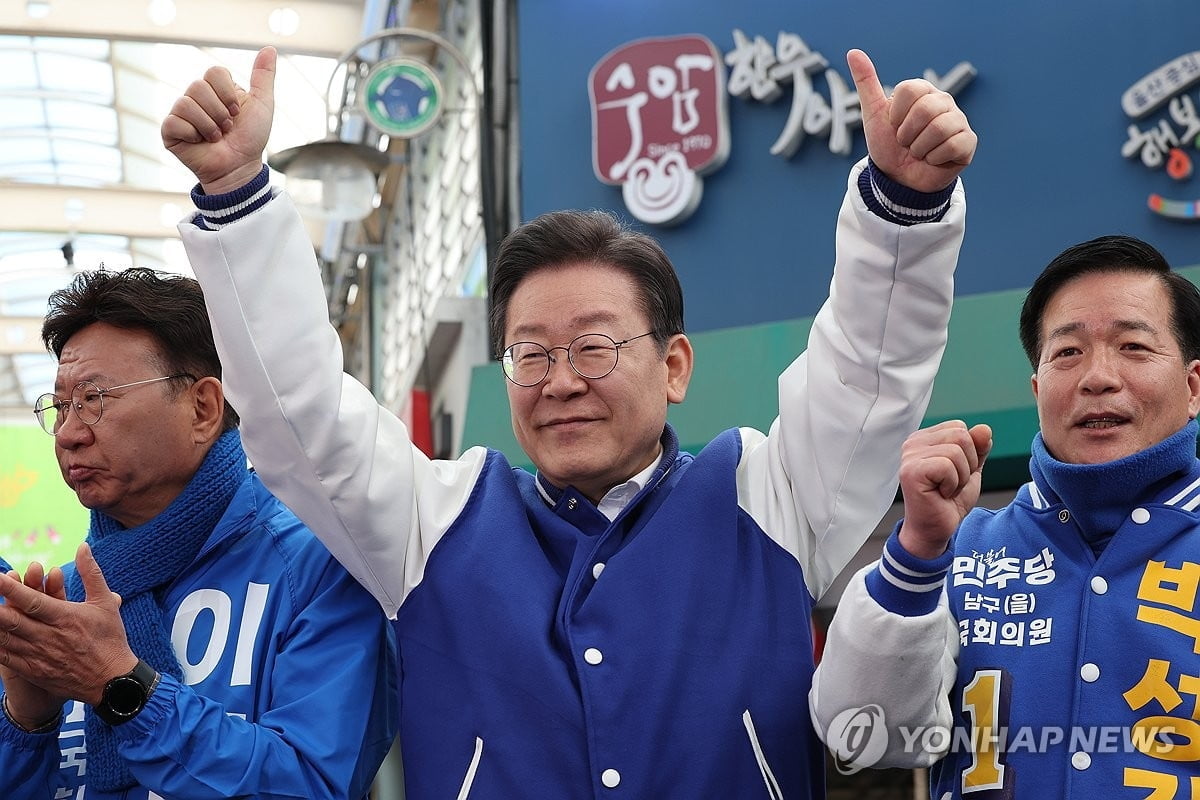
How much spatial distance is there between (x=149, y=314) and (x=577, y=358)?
85 centimetres

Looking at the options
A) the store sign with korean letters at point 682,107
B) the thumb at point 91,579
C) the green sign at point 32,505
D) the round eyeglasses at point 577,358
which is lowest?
the green sign at point 32,505

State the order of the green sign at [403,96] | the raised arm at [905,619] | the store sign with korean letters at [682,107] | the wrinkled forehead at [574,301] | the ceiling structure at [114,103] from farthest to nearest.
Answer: the ceiling structure at [114,103], the green sign at [403,96], the store sign with korean letters at [682,107], the wrinkled forehead at [574,301], the raised arm at [905,619]

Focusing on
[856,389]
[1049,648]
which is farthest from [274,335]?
[1049,648]

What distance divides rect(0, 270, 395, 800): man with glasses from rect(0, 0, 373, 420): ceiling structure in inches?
327

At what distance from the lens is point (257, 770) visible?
2.24 m

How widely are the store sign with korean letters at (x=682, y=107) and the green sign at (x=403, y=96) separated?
1.53 m

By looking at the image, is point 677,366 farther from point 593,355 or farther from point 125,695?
point 125,695

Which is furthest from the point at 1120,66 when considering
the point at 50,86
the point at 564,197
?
the point at 50,86

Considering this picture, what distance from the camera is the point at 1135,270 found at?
2566mm

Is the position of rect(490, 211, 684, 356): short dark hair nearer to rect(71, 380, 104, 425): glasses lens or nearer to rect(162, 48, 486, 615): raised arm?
rect(162, 48, 486, 615): raised arm

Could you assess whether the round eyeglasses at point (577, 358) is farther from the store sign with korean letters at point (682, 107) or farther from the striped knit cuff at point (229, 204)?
the store sign with korean letters at point (682, 107)

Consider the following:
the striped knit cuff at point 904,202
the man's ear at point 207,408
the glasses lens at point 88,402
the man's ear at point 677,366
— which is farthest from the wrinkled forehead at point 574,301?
the glasses lens at point 88,402

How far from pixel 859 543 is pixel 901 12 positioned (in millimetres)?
5014

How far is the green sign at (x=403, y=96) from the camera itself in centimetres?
862
